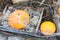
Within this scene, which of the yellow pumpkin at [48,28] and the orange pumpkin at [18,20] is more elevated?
the orange pumpkin at [18,20]

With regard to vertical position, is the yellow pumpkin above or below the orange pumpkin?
below

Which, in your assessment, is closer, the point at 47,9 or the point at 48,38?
the point at 48,38

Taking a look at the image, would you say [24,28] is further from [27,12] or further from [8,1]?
[8,1]

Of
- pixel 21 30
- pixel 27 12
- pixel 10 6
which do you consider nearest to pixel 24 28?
pixel 21 30
